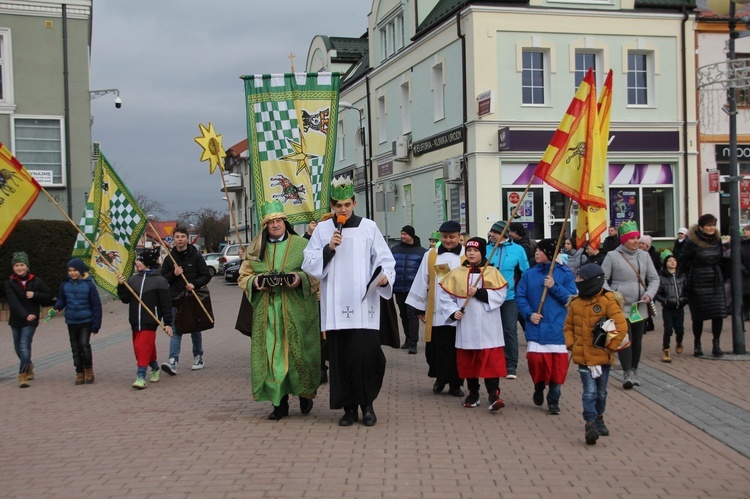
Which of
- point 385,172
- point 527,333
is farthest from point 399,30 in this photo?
point 527,333

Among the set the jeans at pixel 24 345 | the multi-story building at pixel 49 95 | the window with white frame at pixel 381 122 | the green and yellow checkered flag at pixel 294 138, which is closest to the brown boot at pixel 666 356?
the green and yellow checkered flag at pixel 294 138

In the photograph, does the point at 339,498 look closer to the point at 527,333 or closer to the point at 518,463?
the point at 518,463

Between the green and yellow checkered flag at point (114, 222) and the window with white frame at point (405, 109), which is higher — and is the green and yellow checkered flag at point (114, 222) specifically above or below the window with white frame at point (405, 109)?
below

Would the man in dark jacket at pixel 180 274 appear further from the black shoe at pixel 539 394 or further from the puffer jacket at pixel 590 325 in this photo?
the puffer jacket at pixel 590 325

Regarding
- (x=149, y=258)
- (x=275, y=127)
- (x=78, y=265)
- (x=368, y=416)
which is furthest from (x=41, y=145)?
(x=368, y=416)

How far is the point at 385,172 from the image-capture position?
3225 centimetres

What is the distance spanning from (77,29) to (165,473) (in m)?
20.9

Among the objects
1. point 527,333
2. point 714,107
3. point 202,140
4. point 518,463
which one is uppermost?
point 714,107

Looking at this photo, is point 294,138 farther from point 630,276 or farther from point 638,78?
point 638,78

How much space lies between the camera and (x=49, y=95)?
2355 cm

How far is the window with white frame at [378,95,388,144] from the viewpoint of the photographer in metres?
32.4

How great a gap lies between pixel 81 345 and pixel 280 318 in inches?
152

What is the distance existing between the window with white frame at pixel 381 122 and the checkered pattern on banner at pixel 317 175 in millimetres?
22766

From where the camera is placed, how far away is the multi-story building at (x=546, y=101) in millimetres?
24016
